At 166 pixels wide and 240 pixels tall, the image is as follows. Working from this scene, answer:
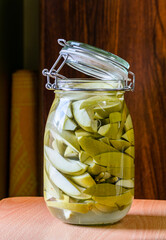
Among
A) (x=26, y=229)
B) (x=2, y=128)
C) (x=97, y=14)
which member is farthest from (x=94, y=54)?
(x=2, y=128)

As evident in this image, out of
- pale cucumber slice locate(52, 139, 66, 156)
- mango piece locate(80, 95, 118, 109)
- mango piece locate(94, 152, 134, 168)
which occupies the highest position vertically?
mango piece locate(80, 95, 118, 109)

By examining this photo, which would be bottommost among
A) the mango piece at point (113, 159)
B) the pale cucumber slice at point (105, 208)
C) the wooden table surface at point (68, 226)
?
the wooden table surface at point (68, 226)

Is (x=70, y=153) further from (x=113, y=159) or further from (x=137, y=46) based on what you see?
(x=137, y=46)

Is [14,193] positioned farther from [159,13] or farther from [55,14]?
[159,13]

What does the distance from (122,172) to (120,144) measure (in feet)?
0.14

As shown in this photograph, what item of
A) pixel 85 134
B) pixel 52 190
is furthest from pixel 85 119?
pixel 52 190

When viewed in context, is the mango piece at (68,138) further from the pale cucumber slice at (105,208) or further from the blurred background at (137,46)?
the blurred background at (137,46)

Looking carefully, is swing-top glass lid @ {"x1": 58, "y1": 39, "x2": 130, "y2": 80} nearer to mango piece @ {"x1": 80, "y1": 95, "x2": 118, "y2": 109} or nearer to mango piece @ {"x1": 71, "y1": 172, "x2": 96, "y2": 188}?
mango piece @ {"x1": 80, "y1": 95, "x2": 118, "y2": 109}

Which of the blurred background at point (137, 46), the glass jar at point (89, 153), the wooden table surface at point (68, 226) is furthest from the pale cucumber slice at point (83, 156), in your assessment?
the blurred background at point (137, 46)

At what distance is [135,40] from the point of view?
3.37ft

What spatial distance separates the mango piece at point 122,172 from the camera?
683mm

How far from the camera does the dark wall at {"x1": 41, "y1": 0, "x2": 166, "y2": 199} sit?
1.02 m

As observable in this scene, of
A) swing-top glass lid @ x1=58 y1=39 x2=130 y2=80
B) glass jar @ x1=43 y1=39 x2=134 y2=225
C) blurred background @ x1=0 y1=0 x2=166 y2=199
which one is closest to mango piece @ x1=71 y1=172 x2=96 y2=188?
glass jar @ x1=43 y1=39 x2=134 y2=225

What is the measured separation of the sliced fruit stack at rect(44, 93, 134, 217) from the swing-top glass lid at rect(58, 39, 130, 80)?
4 centimetres
